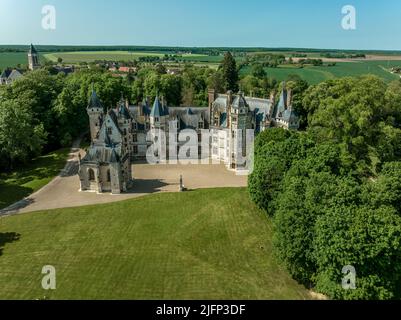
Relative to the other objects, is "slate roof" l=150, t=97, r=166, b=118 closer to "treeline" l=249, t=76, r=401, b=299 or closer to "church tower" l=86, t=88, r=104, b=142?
"church tower" l=86, t=88, r=104, b=142

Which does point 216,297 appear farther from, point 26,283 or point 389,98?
point 389,98

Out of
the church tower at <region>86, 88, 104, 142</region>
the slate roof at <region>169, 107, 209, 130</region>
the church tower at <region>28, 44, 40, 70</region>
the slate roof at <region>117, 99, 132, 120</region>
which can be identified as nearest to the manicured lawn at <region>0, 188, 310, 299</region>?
the slate roof at <region>169, 107, 209, 130</region>

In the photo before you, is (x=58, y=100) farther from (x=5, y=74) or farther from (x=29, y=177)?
(x=5, y=74)

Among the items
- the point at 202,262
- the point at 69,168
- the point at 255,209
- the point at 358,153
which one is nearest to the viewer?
the point at 202,262

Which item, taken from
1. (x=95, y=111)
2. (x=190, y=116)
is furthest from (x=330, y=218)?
(x=95, y=111)

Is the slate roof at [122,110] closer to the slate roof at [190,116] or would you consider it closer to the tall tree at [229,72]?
the slate roof at [190,116]
